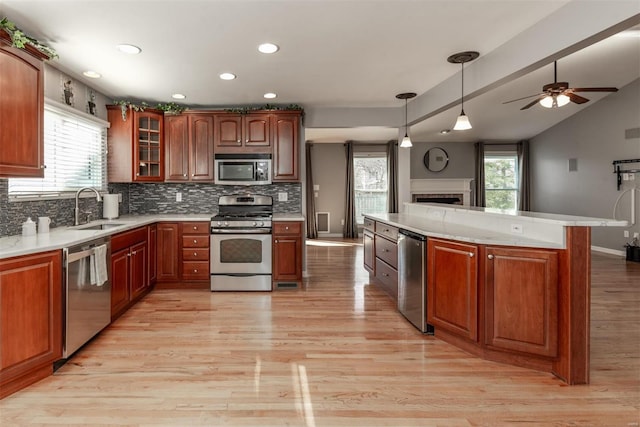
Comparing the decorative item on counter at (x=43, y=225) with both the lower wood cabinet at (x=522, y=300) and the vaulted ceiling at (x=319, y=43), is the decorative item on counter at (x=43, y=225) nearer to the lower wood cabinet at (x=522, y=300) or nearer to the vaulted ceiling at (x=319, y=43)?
the vaulted ceiling at (x=319, y=43)

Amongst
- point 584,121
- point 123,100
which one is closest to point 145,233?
point 123,100

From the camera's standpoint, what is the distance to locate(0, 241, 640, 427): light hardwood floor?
192cm

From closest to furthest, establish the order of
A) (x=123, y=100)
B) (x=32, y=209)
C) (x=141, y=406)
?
1. (x=141, y=406)
2. (x=32, y=209)
3. (x=123, y=100)

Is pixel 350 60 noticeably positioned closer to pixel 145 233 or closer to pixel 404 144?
pixel 404 144

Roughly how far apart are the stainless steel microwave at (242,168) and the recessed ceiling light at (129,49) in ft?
5.84

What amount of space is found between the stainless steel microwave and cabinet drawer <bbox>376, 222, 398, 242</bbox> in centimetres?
162

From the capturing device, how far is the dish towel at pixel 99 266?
2822mm

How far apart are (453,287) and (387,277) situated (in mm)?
1233

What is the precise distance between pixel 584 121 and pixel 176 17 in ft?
26.5

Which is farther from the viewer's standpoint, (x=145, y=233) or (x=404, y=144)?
(x=404, y=144)

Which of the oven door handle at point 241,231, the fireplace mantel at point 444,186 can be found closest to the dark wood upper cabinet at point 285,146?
the oven door handle at point 241,231

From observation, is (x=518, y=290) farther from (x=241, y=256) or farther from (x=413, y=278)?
(x=241, y=256)

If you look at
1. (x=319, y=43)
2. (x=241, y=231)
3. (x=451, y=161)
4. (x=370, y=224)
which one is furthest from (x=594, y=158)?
(x=241, y=231)

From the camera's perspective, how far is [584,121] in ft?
24.3
